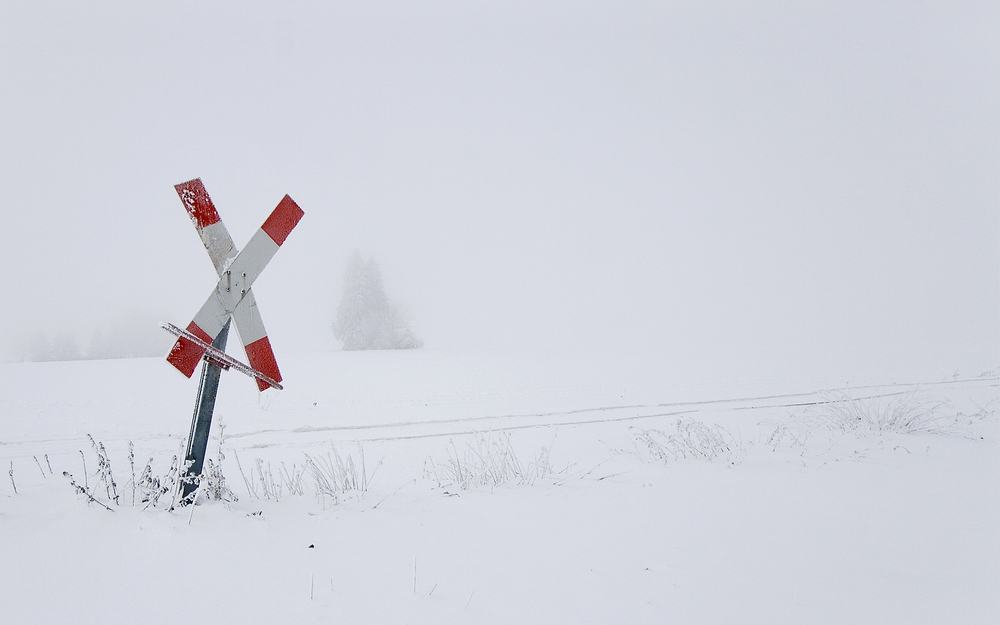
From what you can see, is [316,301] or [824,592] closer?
[824,592]

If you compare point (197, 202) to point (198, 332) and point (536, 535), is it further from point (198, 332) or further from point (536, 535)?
point (536, 535)

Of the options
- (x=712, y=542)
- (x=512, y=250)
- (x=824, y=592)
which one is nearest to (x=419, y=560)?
(x=712, y=542)

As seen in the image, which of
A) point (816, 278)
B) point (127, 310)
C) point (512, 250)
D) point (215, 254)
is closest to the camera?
point (215, 254)

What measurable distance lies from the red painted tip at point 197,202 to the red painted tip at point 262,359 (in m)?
0.95

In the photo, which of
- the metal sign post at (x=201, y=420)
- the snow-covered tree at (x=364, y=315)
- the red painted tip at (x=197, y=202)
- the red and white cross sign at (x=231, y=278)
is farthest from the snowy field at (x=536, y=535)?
the snow-covered tree at (x=364, y=315)

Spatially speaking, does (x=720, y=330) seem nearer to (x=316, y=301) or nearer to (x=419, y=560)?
(x=419, y=560)

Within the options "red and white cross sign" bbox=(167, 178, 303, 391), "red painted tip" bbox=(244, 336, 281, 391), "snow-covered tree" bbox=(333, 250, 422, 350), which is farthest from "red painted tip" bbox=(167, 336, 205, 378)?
"snow-covered tree" bbox=(333, 250, 422, 350)

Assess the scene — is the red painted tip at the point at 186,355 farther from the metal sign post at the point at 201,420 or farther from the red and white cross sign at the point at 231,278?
the metal sign post at the point at 201,420

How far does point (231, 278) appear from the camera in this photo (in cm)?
342

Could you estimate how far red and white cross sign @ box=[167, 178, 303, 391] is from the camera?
327 cm

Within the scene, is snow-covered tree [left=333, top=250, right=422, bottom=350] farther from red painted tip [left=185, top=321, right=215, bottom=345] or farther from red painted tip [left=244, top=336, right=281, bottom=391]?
red painted tip [left=185, top=321, right=215, bottom=345]

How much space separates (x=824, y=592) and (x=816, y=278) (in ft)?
217

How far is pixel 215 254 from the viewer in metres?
3.44

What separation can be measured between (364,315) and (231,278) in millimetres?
30361
